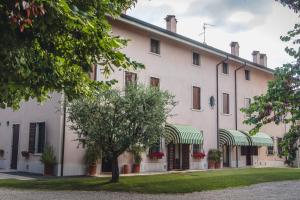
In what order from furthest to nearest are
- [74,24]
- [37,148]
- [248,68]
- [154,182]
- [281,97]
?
[248,68] → [37,148] → [154,182] → [281,97] → [74,24]

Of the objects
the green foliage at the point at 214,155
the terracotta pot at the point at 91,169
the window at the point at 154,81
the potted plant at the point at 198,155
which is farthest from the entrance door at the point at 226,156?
the terracotta pot at the point at 91,169

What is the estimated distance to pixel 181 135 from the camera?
2581 cm

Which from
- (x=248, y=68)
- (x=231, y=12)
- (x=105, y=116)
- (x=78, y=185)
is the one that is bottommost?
(x=78, y=185)

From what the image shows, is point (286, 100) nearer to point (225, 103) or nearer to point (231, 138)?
point (231, 138)

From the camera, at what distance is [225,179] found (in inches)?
800

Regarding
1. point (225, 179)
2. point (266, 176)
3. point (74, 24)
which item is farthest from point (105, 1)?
point (266, 176)

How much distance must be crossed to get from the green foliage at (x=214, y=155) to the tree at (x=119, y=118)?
12427mm

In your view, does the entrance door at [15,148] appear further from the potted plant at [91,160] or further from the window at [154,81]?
the window at [154,81]

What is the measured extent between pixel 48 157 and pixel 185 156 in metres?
10.7

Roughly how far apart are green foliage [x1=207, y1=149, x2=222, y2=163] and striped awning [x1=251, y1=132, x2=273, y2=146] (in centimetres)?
458

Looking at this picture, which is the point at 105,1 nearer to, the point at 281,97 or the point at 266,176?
the point at 281,97

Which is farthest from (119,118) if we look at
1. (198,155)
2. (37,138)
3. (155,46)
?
(198,155)

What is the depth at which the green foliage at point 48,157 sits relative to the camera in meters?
21.0

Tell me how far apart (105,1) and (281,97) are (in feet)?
19.2
